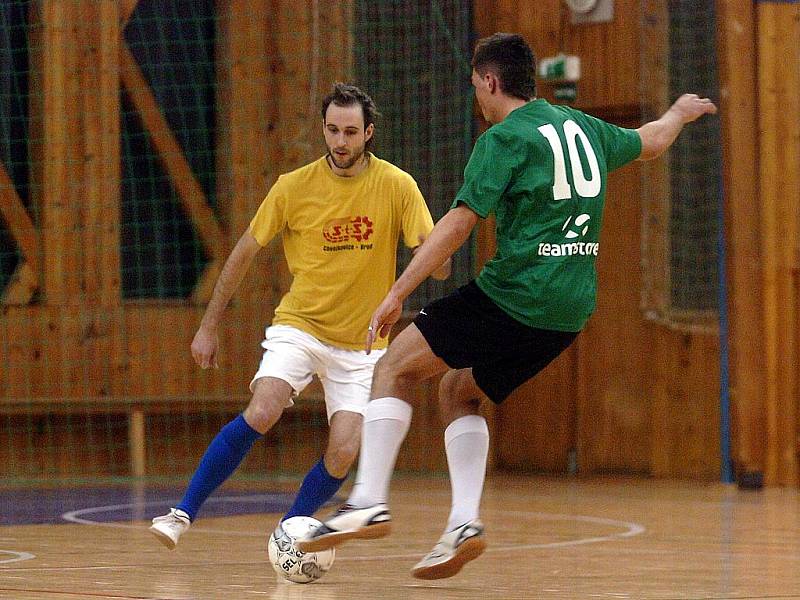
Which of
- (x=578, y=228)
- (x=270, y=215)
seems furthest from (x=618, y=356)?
(x=578, y=228)

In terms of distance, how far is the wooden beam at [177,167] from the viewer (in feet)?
36.5

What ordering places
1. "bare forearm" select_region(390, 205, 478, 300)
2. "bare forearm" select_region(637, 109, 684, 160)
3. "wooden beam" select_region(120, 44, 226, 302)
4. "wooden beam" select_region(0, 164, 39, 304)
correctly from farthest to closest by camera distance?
"wooden beam" select_region(120, 44, 226, 302)
"wooden beam" select_region(0, 164, 39, 304)
"bare forearm" select_region(637, 109, 684, 160)
"bare forearm" select_region(390, 205, 478, 300)

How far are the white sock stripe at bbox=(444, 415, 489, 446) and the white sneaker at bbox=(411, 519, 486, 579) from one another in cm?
36

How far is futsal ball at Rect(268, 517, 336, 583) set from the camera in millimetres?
5258

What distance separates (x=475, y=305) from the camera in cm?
482

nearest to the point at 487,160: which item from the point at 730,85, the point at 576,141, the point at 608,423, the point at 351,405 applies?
the point at 576,141

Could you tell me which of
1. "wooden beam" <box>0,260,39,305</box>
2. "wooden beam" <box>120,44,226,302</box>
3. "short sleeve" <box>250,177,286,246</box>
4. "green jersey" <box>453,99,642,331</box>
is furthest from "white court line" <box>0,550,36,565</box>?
"wooden beam" <box>120,44,226,302</box>

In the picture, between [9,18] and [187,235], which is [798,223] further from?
[9,18]

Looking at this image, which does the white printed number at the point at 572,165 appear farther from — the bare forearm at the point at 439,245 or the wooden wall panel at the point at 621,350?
the wooden wall panel at the point at 621,350

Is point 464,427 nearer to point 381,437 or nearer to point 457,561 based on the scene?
point 381,437

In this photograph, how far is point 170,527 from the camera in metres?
5.44

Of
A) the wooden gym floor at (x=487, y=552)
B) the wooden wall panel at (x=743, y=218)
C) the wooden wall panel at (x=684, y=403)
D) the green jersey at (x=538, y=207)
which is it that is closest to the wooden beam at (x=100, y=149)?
Result: the wooden gym floor at (x=487, y=552)

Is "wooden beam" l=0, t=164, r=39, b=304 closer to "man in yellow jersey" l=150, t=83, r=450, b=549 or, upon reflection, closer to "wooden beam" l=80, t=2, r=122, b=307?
"wooden beam" l=80, t=2, r=122, b=307

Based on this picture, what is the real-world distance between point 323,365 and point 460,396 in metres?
0.97
